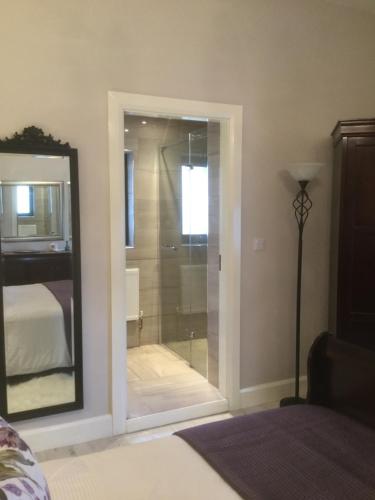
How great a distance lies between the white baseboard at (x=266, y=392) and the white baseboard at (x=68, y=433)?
3.43 ft

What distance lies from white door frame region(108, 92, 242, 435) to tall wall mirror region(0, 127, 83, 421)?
9.3 inches

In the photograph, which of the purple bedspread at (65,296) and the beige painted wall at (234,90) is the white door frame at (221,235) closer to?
the beige painted wall at (234,90)

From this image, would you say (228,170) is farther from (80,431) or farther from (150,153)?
(80,431)

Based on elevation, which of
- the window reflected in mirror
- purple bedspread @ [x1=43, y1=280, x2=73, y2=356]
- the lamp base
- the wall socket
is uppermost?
the window reflected in mirror

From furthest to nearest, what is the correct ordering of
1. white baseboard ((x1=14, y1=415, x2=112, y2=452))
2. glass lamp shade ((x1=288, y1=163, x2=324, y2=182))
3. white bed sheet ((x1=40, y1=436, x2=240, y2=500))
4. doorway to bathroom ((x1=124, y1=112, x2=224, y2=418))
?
doorway to bathroom ((x1=124, y1=112, x2=224, y2=418))
glass lamp shade ((x1=288, y1=163, x2=324, y2=182))
white baseboard ((x1=14, y1=415, x2=112, y2=452))
white bed sheet ((x1=40, y1=436, x2=240, y2=500))

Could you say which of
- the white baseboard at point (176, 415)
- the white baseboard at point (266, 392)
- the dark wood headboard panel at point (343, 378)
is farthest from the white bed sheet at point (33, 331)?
the dark wood headboard panel at point (343, 378)

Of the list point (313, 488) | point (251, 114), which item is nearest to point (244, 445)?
point (313, 488)

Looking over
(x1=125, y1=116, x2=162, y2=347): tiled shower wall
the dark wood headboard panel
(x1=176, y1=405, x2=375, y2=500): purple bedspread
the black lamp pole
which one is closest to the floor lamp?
the black lamp pole

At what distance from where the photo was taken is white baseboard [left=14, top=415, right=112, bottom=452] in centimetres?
271

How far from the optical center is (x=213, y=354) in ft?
11.8

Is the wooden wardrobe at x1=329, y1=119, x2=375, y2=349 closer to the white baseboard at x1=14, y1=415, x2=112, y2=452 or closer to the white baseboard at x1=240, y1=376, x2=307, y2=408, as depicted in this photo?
the white baseboard at x1=240, y1=376, x2=307, y2=408

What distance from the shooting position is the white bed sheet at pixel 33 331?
2625 mm

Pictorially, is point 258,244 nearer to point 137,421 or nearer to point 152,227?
point 137,421

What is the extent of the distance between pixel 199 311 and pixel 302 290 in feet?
3.24
